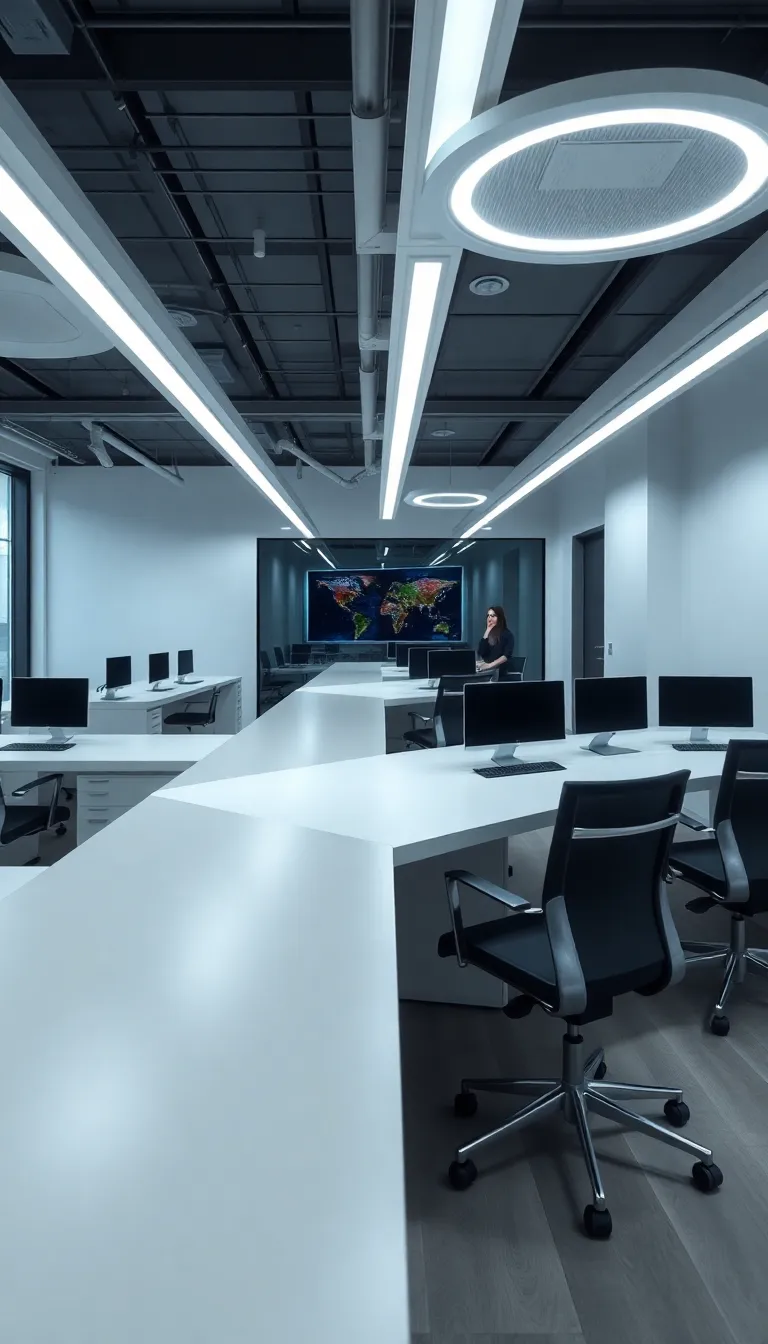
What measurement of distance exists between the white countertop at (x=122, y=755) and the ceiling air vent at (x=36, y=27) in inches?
106

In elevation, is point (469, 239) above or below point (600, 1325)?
above

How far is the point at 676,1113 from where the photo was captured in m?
2.29

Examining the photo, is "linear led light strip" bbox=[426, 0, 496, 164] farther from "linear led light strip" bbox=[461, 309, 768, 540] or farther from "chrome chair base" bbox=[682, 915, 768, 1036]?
"chrome chair base" bbox=[682, 915, 768, 1036]

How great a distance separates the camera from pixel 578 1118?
2135mm

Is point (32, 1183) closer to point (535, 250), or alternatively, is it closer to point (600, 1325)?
point (600, 1325)

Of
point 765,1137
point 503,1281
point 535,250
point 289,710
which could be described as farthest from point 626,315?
point 503,1281

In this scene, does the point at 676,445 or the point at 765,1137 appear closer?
the point at 765,1137

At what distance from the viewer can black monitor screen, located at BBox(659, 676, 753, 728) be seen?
4.07 meters

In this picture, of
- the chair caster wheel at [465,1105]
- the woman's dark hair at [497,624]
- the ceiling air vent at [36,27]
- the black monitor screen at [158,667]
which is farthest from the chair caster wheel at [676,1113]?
the black monitor screen at [158,667]

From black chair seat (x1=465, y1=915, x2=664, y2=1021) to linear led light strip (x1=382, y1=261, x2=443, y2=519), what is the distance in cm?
190

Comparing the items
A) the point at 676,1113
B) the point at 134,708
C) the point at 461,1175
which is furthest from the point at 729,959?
the point at 134,708

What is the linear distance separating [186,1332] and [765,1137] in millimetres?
2220

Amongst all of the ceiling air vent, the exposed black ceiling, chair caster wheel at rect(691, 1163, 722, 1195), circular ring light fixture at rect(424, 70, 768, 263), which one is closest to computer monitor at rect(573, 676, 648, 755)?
chair caster wheel at rect(691, 1163, 722, 1195)

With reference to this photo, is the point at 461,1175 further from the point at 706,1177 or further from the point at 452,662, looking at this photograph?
the point at 452,662
